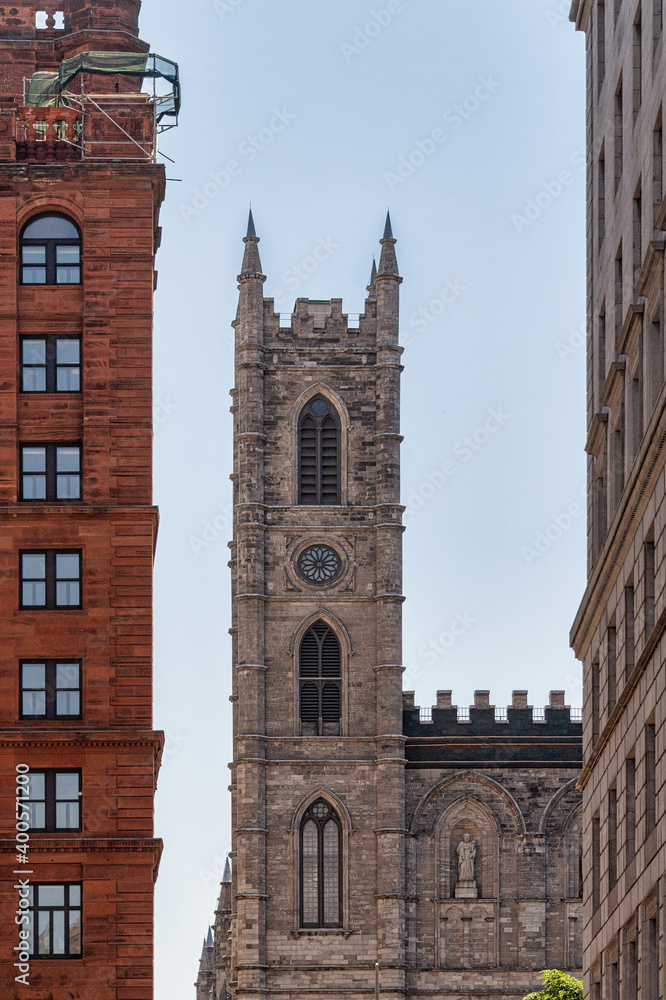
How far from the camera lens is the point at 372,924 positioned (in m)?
97.9

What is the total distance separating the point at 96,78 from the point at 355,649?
1914 inches

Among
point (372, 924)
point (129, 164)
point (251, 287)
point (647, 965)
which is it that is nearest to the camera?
point (647, 965)

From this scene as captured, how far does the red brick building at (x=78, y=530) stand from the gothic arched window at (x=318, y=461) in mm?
47171

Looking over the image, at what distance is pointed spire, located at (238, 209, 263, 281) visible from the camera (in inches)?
4171

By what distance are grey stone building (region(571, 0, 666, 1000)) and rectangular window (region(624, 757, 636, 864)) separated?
4cm

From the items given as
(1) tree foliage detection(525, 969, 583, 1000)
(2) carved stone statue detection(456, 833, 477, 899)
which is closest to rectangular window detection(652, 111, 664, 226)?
(1) tree foliage detection(525, 969, 583, 1000)

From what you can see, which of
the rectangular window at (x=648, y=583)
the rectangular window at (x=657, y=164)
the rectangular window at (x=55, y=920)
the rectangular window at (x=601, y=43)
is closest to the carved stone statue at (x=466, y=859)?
the rectangular window at (x=55, y=920)

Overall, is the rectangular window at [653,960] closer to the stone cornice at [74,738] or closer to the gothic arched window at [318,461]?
the stone cornice at [74,738]

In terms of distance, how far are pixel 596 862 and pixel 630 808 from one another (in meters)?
5.13

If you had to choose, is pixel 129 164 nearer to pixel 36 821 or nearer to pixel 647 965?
pixel 36 821

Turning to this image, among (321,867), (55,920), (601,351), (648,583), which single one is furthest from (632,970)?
(321,867)

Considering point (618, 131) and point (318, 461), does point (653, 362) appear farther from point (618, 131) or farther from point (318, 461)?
point (318, 461)

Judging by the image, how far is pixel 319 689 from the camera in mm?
100562

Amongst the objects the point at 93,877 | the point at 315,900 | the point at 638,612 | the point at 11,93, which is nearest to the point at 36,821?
the point at 93,877
